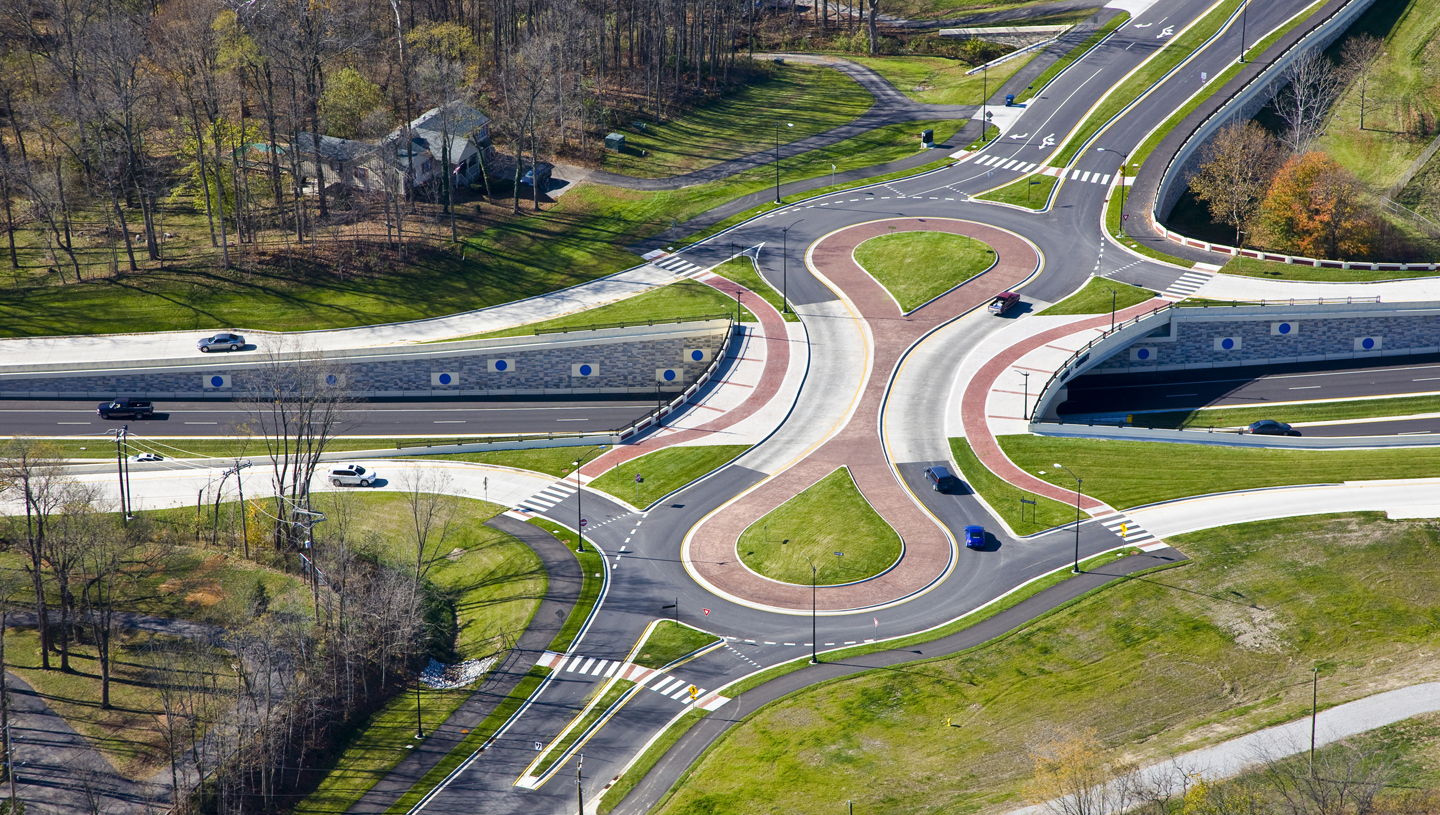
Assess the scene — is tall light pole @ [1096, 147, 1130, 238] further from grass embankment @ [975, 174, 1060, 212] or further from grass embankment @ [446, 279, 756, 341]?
grass embankment @ [446, 279, 756, 341]

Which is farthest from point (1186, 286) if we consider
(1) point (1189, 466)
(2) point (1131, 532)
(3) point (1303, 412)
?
(2) point (1131, 532)

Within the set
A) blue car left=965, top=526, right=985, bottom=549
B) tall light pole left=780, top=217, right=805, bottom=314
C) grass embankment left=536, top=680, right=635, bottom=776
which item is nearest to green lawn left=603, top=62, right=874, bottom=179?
tall light pole left=780, top=217, right=805, bottom=314

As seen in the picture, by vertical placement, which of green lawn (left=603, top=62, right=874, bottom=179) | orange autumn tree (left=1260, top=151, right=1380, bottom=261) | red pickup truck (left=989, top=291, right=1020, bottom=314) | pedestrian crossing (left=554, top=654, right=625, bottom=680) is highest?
green lawn (left=603, top=62, right=874, bottom=179)

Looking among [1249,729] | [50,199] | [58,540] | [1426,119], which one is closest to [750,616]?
[1249,729]

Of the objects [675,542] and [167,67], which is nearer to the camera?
[675,542]

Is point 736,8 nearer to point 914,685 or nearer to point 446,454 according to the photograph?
point 446,454

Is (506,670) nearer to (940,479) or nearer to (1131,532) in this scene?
(940,479)
